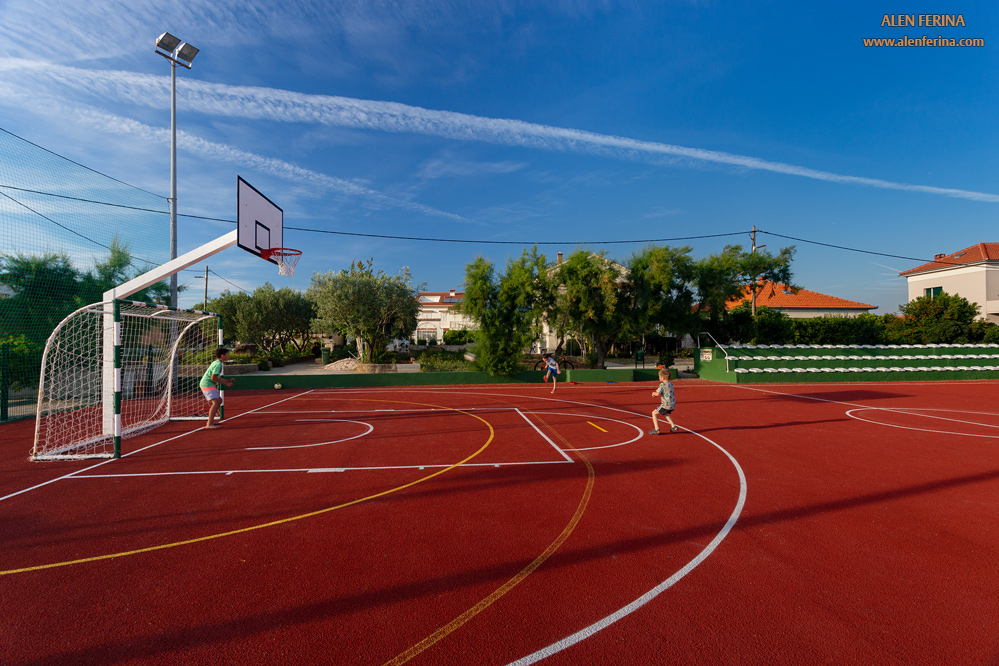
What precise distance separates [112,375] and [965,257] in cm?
6184

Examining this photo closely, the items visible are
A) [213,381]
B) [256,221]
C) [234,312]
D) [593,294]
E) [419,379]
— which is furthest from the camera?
[234,312]

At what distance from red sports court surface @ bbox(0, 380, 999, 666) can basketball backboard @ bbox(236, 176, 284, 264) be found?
5.25 m

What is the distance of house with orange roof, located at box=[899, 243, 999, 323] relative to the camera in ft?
127

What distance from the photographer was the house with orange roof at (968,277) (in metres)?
38.6

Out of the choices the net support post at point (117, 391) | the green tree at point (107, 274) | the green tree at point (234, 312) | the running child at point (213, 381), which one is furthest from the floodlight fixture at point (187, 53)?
the green tree at point (234, 312)

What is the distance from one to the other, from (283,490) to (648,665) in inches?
224

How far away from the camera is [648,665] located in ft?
10.7

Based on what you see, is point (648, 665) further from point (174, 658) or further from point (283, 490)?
point (283, 490)

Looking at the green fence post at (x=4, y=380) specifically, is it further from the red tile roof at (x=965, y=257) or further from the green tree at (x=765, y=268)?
the red tile roof at (x=965, y=257)

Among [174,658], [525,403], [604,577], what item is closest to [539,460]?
[604,577]

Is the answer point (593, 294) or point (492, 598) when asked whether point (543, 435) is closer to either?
point (492, 598)

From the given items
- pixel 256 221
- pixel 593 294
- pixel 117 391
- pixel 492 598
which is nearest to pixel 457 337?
pixel 593 294

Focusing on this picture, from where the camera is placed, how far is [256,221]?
40.8ft

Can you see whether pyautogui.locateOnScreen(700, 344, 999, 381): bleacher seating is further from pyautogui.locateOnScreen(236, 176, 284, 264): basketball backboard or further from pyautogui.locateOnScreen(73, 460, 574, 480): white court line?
pyautogui.locateOnScreen(236, 176, 284, 264): basketball backboard
